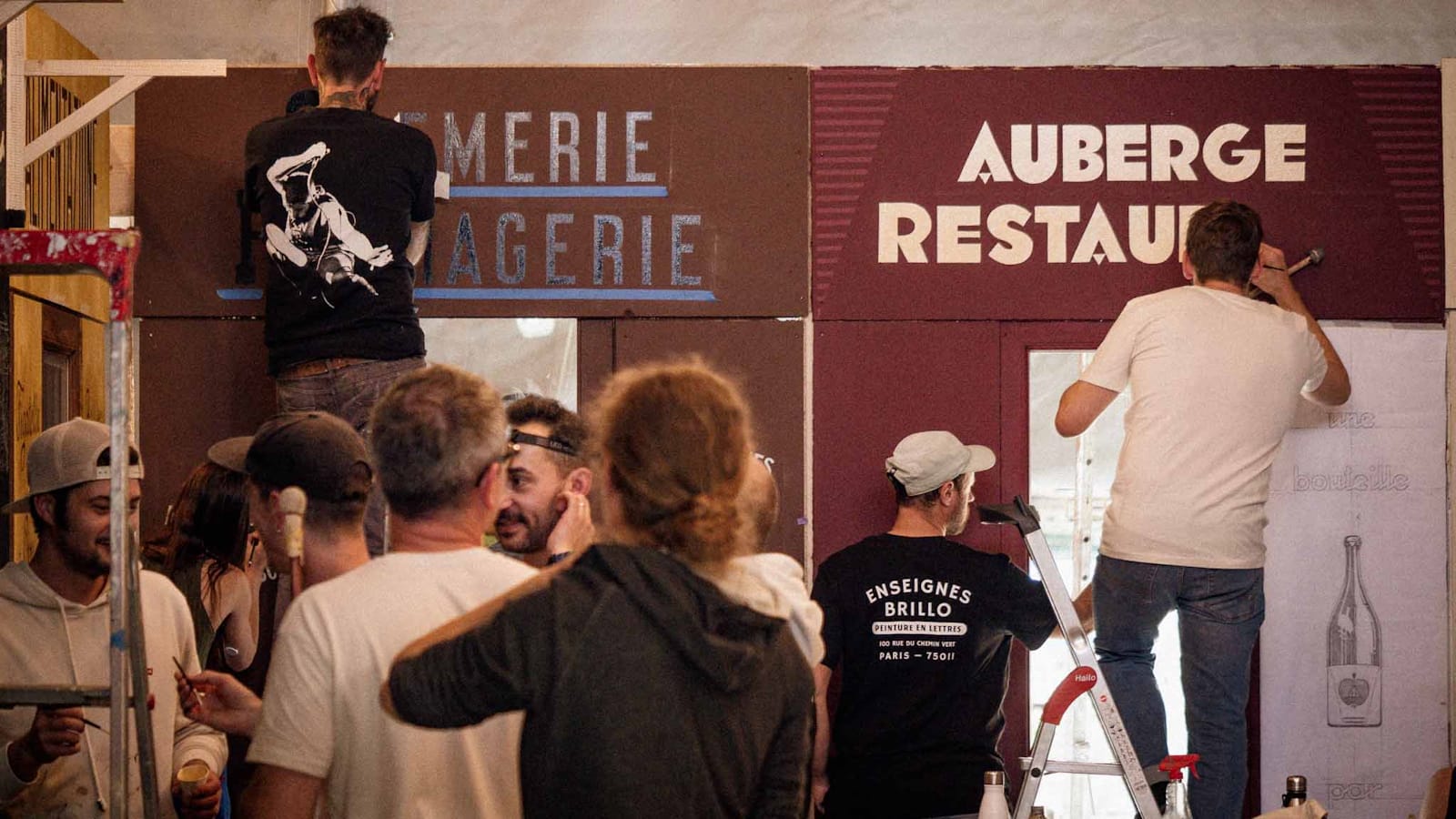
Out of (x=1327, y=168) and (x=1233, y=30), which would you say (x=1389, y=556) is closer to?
(x=1327, y=168)

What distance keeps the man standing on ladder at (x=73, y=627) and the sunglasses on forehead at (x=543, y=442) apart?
3.08ft

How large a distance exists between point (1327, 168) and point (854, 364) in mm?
1735

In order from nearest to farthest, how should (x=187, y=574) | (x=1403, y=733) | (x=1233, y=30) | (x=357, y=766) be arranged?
(x=357, y=766), (x=187, y=574), (x=1403, y=733), (x=1233, y=30)

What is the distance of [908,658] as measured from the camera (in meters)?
4.10

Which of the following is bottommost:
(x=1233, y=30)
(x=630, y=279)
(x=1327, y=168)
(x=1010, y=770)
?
(x=1010, y=770)

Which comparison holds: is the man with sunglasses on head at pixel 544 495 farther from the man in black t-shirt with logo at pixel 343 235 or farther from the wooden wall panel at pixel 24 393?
the wooden wall panel at pixel 24 393

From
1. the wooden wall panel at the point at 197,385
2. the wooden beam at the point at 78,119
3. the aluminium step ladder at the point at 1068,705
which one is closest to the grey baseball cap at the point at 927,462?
the aluminium step ladder at the point at 1068,705

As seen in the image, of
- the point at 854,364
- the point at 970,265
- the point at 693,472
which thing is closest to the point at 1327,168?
the point at 970,265

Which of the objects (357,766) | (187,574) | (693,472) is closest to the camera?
(693,472)

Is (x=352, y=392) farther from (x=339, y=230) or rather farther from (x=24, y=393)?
(x=24, y=393)

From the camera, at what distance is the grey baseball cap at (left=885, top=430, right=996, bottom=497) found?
167 inches

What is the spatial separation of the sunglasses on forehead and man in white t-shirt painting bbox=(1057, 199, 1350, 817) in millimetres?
1559

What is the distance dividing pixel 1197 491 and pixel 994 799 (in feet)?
3.77

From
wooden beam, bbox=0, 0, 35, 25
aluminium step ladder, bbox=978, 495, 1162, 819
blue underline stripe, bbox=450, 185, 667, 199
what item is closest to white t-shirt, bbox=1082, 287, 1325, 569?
aluminium step ladder, bbox=978, 495, 1162, 819
